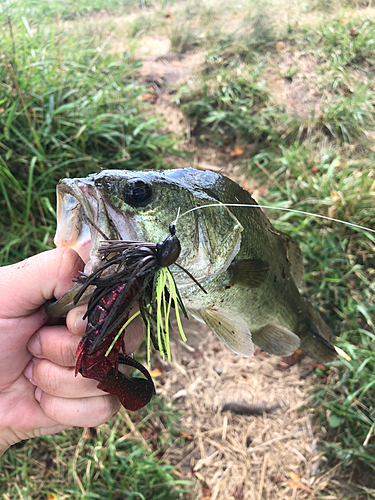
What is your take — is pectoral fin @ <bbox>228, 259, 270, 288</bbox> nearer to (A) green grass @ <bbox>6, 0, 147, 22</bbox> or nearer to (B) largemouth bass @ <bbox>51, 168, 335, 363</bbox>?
(B) largemouth bass @ <bbox>51, 168, 335, 363</bbox>

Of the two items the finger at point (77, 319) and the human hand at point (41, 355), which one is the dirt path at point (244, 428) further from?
the finger at point (77, 319)

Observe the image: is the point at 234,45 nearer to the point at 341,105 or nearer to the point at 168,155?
the point at 341,105

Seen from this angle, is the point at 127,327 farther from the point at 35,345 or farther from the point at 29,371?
the point at 29,371

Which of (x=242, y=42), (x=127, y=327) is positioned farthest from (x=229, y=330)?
(x=242, y=42)

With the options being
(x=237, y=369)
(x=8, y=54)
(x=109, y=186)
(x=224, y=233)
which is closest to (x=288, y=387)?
(x=237, y=369)

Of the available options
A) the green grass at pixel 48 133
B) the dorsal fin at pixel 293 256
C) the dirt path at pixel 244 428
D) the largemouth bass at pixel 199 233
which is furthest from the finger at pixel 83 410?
the green grass at pixel 48 133

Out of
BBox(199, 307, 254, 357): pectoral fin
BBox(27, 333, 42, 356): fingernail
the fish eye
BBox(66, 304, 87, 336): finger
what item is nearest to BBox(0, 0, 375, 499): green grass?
BBox(27, 333, 42, 356): fingernail
